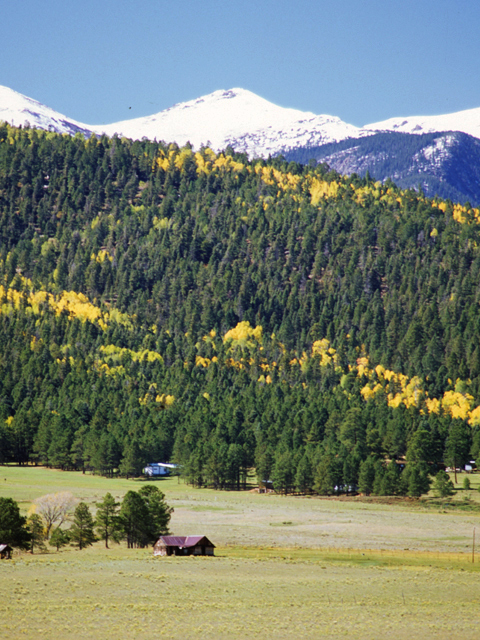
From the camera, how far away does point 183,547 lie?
8150cm

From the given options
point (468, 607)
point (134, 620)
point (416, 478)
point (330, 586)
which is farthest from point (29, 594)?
point (416, 478)

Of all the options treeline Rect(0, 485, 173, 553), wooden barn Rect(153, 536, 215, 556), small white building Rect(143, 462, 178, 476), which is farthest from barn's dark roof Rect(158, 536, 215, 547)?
small white building Rect(143, 462, 178, 476)

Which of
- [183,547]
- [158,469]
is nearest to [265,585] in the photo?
[183,547]

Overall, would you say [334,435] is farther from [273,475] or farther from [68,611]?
[68,611]

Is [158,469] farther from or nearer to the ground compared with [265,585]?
farther from the ground

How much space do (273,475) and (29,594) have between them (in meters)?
94.0

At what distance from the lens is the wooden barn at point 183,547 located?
8100cm

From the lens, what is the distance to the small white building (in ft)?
572

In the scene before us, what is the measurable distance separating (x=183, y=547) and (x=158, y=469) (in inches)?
3772

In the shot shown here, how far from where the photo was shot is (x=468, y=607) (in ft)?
196

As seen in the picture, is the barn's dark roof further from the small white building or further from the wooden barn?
the small white building

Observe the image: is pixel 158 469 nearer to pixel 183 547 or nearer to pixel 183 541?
pixel 183 541

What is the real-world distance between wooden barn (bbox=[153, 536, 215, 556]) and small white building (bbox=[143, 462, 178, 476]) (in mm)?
93556

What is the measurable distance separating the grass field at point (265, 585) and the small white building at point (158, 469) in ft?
214
